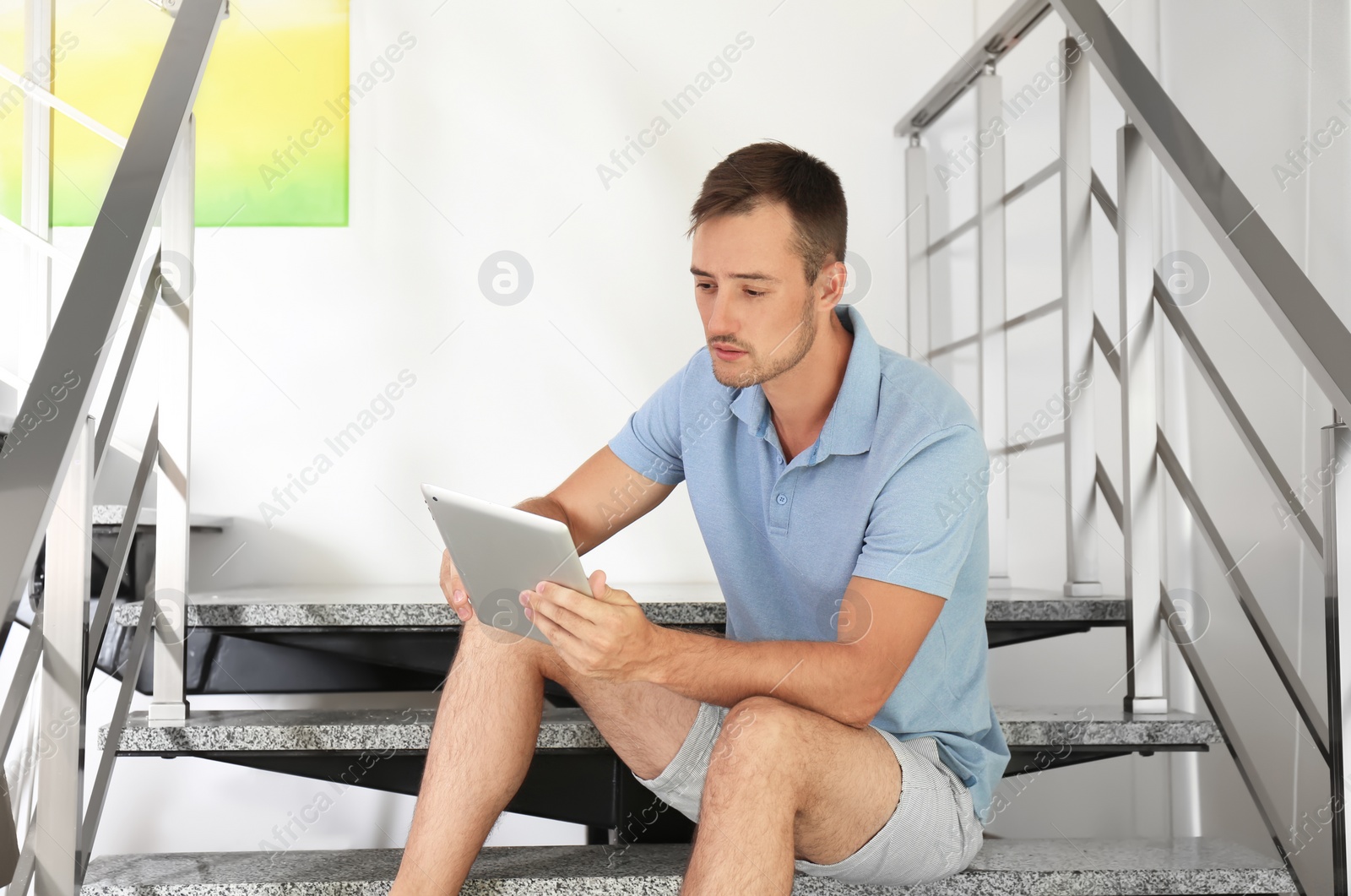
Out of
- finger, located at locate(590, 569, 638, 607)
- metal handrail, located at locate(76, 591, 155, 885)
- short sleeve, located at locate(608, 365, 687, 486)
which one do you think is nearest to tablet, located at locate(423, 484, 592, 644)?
finger, located at locate(590, 569, 638, 607)

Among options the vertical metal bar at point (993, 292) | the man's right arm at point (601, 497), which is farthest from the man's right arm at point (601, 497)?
the vertical metal bar at point (993, 292)

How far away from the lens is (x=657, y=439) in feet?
4.43

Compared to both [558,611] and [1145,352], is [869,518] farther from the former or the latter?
[1145,352]

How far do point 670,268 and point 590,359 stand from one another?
0.88 ft

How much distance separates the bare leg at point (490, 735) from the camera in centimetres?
102

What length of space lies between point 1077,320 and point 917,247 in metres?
0.77

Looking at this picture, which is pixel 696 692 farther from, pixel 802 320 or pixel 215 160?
pixel 215 160

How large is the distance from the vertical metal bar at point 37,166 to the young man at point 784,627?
1446mm

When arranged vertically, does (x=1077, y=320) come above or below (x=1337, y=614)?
above

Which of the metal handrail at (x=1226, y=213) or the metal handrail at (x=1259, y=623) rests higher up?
the metal handrail at (x=1226, y=213)

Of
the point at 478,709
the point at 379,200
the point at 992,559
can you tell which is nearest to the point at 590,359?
the point at 379,200

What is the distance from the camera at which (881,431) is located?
112cm

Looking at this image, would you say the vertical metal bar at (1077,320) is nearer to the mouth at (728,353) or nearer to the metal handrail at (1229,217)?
the metal handrail at (1229,217)

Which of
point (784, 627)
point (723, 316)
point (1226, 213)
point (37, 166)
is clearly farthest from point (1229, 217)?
point (37, 166)
